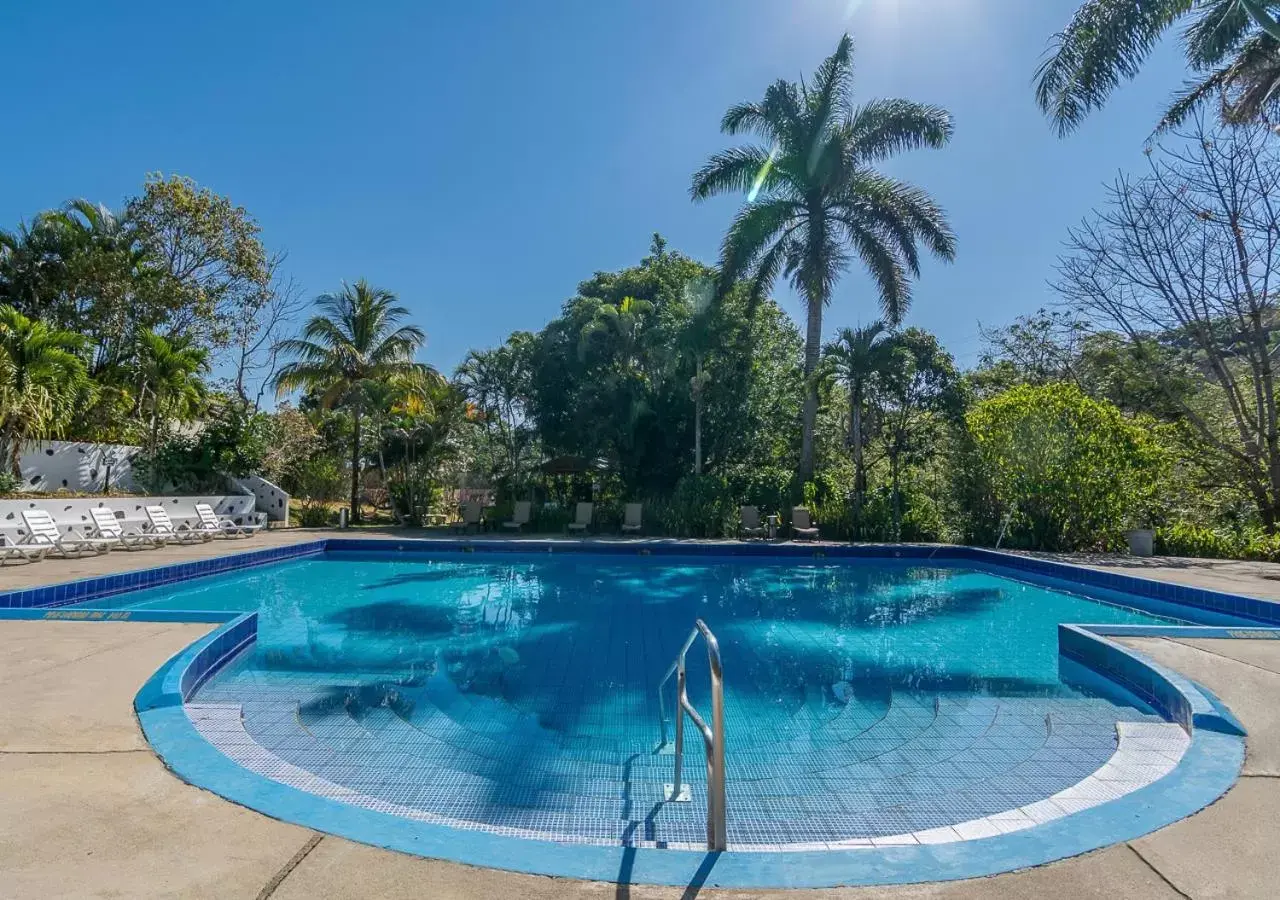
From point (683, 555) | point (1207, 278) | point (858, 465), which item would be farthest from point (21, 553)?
point (1207, 278)

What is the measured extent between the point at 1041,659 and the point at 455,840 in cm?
641

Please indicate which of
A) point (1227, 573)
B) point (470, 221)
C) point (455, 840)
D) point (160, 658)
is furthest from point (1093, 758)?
point (470, 221)

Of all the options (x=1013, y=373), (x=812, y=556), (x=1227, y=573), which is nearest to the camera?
(x=1227, y=573)

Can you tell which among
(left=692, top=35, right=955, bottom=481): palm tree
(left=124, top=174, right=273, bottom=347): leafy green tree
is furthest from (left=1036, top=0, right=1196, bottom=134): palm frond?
(left=124, top=174, right=273, bottom=347): leafy green tree

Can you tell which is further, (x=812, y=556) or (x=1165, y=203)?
(x=1165, y=203)

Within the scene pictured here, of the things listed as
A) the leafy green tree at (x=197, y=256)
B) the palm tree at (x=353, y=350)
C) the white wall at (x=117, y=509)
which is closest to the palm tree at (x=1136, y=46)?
the palm tree at (x=353, y=350)

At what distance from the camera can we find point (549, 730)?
5.16 metres

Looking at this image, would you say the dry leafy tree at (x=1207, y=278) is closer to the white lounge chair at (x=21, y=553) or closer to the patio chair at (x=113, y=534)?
the patio chair at (x=113, y=534)

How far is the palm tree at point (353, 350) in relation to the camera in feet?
70.9

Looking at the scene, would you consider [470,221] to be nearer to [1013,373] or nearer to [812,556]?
[812,556]

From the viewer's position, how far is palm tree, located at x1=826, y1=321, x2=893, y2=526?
54.0ft

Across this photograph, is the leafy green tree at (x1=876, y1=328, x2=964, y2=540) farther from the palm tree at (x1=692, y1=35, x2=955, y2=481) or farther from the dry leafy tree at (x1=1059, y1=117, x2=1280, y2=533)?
the dry leafy tree at (x1=1059, y1=117, x2=1280, y2=533)

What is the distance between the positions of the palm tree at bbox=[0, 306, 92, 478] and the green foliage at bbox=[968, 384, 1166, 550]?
2010cm

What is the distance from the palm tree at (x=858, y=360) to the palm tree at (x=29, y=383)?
56.4ft
